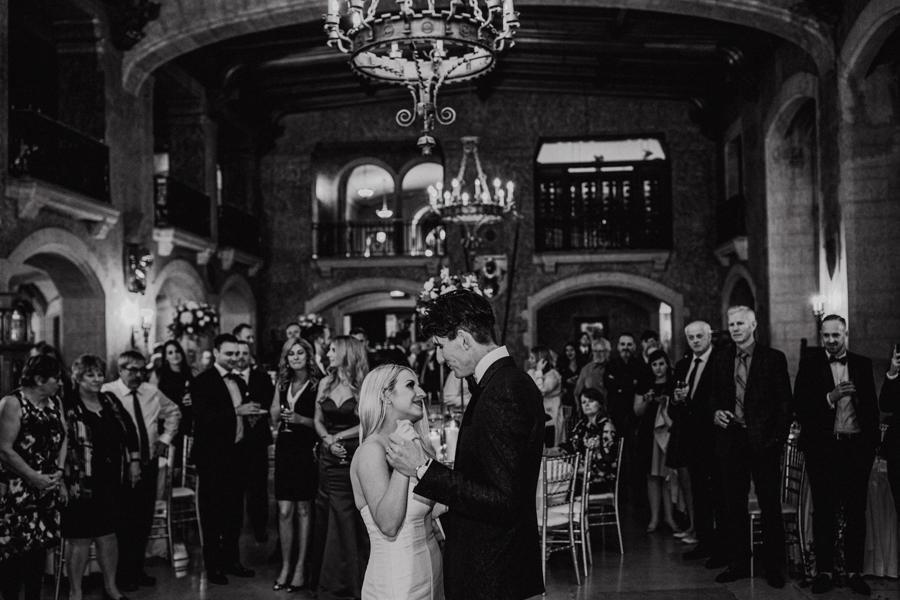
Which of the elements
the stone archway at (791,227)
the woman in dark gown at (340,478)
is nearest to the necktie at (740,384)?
the woman in dark gown at (340,478)

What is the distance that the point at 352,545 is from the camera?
5.04 m

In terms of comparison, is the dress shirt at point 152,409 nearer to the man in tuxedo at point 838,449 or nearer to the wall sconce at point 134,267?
the man in tuxedo at point 838,449

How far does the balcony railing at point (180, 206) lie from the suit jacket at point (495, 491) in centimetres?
1005

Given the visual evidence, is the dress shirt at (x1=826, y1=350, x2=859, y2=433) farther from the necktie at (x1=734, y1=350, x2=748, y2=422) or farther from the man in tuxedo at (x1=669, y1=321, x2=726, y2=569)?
the man in tuxedo at (x1=669, y1=321, x2=726, y2=569)

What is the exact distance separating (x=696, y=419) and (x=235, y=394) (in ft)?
9.93

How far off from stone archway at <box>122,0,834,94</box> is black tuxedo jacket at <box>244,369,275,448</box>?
15.8ft

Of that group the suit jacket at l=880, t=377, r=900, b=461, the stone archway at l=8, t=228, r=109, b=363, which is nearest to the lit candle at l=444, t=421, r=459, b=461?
the suit jacket at l=880, t=377, r=900, b=461

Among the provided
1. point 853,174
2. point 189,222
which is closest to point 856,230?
point 853,174

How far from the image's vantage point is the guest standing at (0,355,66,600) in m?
4.21

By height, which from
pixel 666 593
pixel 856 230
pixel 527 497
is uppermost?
pixel 856 230

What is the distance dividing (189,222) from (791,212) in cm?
840

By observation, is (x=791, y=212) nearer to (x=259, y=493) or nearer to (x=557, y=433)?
(x=557, y=433)

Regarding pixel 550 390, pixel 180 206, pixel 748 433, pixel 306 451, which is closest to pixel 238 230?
pixel 180 206

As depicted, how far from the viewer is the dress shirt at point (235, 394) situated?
5.64m
